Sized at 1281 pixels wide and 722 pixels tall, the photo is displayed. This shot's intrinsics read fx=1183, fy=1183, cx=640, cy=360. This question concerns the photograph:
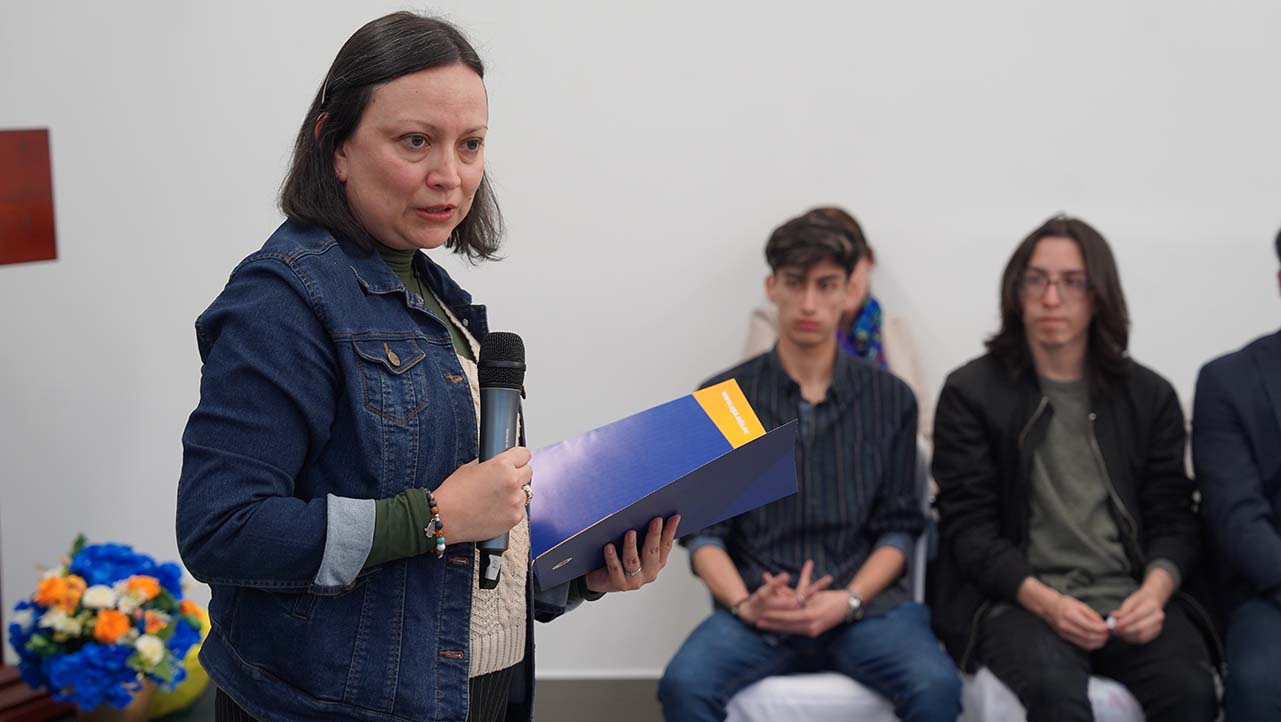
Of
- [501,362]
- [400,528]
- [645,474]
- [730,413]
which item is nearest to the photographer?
[400,528]

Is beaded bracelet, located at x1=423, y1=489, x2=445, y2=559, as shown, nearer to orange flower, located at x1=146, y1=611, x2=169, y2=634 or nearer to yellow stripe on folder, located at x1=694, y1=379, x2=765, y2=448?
yellow stripe on folder, located at x1=694, y1=379, x2=765, y2=448

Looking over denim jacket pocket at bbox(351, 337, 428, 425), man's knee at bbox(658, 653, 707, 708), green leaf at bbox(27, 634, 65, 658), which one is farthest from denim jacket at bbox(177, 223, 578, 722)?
green leaf at bbox(27, 634, 65, 658)

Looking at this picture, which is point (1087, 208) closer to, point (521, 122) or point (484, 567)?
point (521, 122)

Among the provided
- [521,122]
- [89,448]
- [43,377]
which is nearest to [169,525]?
[89,448]

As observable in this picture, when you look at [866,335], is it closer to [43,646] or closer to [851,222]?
[851,222]

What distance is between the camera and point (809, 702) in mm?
2555

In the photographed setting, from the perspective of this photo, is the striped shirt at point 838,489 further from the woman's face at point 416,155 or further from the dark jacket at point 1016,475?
the woman's face at point 416,155

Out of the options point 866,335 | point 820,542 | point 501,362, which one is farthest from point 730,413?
point 866,335

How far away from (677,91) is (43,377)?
2.22 metres

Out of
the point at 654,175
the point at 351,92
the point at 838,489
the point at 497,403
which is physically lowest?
the point at 838,489

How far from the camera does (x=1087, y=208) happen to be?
362cm

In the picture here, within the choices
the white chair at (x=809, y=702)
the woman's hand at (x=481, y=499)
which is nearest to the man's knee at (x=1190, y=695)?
the white chair at (x=809, y=702)

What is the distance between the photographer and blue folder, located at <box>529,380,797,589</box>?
1322mm

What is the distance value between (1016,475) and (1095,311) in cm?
45
